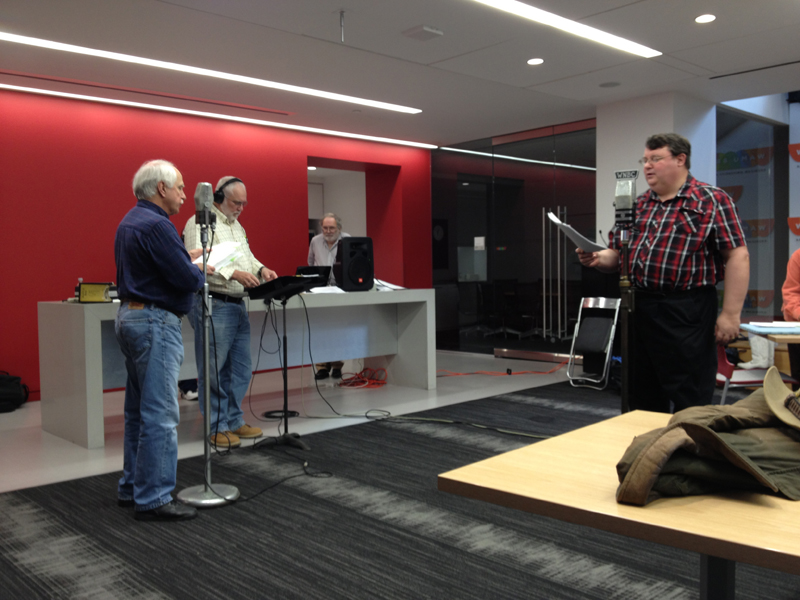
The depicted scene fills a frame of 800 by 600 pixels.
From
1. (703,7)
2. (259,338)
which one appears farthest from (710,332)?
(259,338)

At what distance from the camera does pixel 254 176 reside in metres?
7.34

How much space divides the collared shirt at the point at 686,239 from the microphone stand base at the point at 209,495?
209cm

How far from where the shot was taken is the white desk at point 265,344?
4.14 meters

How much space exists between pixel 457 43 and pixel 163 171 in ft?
8.79

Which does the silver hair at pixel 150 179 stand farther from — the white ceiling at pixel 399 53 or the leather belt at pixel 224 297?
the white ceiling at pixel 399 53

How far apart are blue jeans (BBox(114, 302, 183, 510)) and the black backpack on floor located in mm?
3229

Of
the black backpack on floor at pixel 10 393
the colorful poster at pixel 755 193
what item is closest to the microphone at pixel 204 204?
the black backpack on floor at pixel 10 393

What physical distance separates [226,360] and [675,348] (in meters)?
2.68

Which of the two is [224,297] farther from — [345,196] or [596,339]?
[345,196]

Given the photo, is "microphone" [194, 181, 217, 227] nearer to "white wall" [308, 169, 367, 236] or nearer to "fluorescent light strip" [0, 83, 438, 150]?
"fluorescent light strip" [0, 83, 438, 150]

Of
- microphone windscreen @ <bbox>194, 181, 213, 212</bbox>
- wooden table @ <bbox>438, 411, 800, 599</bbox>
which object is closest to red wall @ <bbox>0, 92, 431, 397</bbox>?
microphone windscreen @ <bbox>194, 181, 213, 212</bbox>

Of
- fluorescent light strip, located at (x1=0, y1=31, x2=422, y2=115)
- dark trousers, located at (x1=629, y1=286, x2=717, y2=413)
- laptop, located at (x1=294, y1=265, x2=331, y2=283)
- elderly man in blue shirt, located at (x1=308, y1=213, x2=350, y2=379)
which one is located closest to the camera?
dark trousers, located at (x1=629, y1=286, x2=717, y2=413)

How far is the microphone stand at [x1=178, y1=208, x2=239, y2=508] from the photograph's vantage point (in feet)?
9.77

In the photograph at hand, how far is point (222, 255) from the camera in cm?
348
